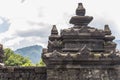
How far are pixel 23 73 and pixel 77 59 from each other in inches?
144

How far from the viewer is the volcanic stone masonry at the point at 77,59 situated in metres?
21.0

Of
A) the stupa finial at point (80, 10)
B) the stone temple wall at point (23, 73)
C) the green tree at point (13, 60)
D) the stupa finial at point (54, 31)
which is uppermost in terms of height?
the stupa finial at point (80, 10)

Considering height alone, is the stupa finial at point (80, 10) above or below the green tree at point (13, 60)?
above

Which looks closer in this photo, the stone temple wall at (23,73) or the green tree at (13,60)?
the stone temple wall at (23,73)

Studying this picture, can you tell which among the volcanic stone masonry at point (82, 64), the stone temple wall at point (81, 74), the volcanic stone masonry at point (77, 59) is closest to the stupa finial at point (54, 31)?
the volcanic stone masonry at point (77, 59)

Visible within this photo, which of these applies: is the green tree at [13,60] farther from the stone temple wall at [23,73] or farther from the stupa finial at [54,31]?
the stone temple wall at [23,73]

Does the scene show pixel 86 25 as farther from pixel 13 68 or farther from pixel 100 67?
pixel 13 68

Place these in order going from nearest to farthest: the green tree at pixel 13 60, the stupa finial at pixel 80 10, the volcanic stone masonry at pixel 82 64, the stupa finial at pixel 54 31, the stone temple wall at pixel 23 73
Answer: the volcanic stone masonry at pixel 82 64, the stone temple wall at pixel 23 73, the stupa finial at pixel 80 10, the stupa finial at pixel 54 31, the green tree at pixel 13 60

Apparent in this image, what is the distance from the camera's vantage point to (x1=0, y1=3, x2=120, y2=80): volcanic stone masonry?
21.0 metres

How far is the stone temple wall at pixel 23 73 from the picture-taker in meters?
22.0

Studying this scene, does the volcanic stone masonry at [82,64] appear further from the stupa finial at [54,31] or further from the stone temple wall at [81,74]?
the stupa finial at [54,31]

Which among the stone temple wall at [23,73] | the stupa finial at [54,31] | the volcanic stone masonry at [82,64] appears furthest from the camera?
the stupa finial at [54,31]

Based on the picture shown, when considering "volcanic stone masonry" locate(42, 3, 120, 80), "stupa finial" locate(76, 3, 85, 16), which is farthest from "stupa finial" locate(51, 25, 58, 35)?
"volcanic stone masonry" locate(42, 3, 120, 80)

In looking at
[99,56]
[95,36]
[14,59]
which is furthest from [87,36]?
[14,59]
